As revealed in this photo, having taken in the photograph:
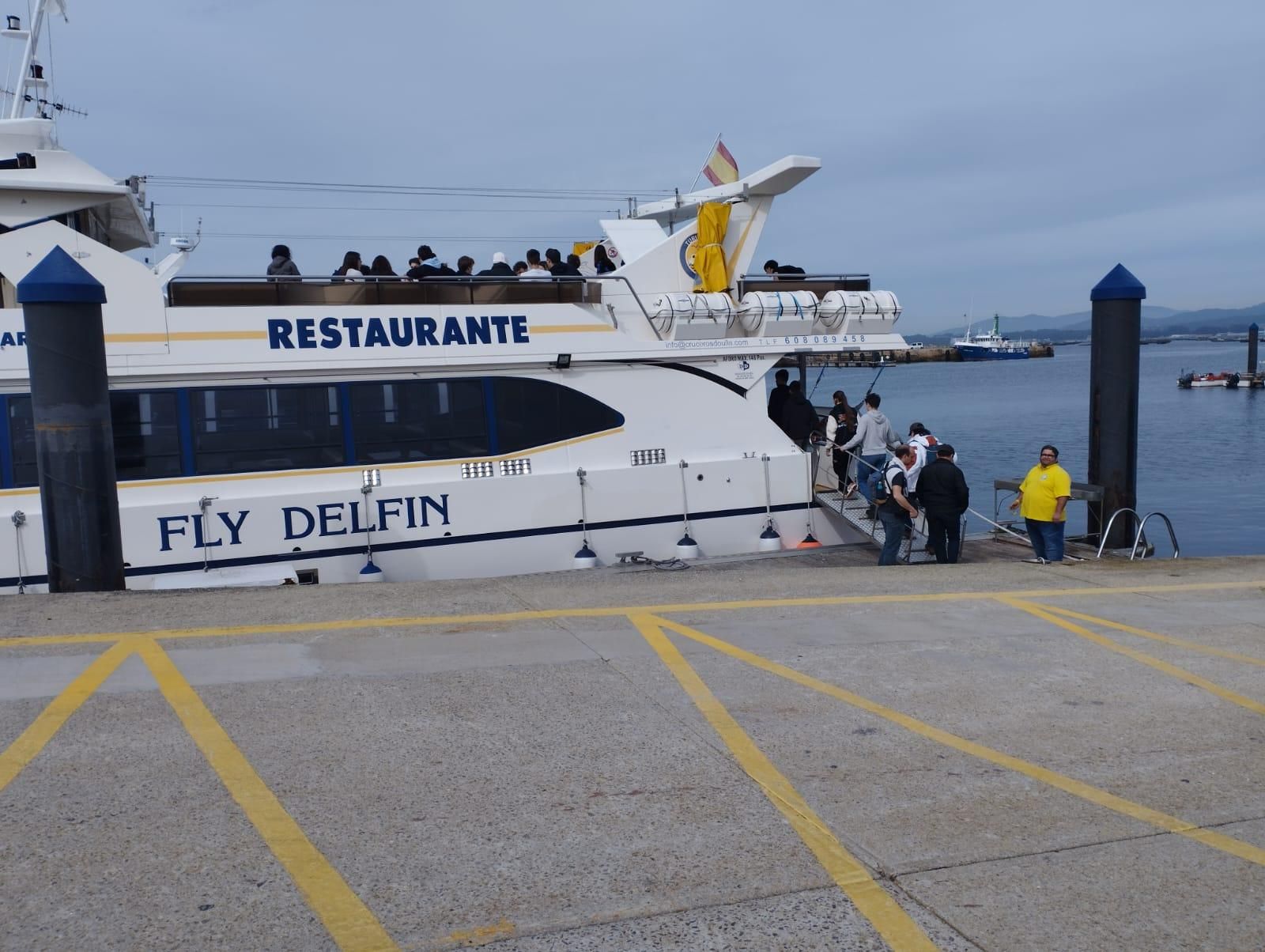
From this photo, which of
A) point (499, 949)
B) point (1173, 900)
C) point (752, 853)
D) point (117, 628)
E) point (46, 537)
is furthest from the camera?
point (46, 537)

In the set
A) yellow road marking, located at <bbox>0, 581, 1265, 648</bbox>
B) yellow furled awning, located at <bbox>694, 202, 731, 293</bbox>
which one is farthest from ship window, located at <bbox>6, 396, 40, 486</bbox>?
yellow furled awning, located at <bbox>694, 202, 731, 293</bbox>

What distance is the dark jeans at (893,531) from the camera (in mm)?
12117

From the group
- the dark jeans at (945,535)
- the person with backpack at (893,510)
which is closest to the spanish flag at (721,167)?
the person with backpack at (893,510)

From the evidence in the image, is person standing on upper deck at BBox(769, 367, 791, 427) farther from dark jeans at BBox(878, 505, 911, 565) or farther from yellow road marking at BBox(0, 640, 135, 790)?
yellow road marking at BBox(0, 640, 135, 790)

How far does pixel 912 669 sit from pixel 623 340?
22.9ft

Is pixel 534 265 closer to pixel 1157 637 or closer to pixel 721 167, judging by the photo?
pixel 721 167

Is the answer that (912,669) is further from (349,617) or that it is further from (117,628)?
(117,628)

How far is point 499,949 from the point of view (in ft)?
11.1

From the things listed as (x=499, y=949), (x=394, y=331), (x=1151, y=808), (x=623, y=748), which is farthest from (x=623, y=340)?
(x=499, y=949)

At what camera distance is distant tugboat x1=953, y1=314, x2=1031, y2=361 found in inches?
6014

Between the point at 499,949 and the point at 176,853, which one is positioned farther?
the point at 176,853

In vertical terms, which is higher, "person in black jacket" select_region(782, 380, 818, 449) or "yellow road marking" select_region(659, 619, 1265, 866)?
"person in black jacket" select_region(782, 380, 818, 449)

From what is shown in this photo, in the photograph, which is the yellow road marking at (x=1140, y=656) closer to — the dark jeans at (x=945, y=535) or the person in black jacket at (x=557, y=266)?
the dark jeans at (x=945, y=535)

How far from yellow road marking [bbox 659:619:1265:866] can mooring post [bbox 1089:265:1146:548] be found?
8.16 meters
